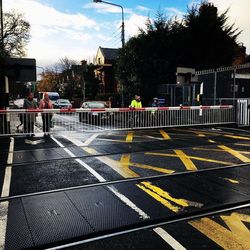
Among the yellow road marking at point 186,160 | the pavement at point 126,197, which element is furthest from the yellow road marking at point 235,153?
the yellow road marking at point 186,160

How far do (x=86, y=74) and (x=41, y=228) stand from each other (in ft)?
161

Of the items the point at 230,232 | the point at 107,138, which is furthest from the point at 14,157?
the point at 230,232

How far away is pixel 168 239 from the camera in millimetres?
4117

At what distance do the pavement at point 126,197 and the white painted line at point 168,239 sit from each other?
1cm

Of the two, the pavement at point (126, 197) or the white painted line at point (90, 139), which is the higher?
the white painted line at point (90, 139)

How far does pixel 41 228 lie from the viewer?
448cm

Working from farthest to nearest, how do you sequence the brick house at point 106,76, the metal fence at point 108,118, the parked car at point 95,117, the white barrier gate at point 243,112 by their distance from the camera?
the brick house at point 106,76
the white barrier gate at point 243,112
the parked car at point 95,117
the metal fence at point 108,118

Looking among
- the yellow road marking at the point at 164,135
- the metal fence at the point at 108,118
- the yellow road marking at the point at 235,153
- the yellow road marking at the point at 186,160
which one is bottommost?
the yellow road marking at the point at 186,160

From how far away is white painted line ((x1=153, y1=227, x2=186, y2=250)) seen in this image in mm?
3910

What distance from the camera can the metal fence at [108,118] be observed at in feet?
45.8

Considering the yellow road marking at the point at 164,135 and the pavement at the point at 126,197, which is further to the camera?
the yellow road marking at the point at 164,135

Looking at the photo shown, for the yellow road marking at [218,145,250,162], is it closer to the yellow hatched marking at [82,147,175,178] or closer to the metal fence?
the yellow hatched marking at [82,147,175,178]

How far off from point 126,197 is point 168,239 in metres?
1.65

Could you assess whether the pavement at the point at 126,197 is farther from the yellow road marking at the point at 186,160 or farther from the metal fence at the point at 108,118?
the metal fence at the point at 108,118
